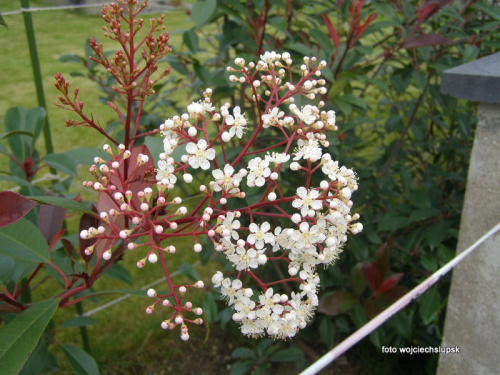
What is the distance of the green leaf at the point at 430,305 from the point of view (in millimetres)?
1899

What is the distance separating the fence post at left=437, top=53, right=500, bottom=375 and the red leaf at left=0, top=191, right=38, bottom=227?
47.9 inches

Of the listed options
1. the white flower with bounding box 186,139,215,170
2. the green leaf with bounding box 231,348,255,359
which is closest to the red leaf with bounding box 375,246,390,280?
the green leaf with bounding box 231,348,255,359

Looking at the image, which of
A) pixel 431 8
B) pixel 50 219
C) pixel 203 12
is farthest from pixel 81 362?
pixel 431 8

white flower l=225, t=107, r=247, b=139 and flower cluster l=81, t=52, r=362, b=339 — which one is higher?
white flower l=225, t=107, r=247, b=139

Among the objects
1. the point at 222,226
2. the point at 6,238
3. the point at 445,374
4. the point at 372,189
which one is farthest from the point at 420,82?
the point at 6,238

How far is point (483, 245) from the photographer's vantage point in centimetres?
157

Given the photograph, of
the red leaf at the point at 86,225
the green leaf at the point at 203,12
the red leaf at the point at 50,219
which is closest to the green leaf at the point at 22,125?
the red leaf at the point at 50,219

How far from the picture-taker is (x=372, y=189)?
7.62ft

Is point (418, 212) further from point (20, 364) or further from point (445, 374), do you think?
point (20, 364)

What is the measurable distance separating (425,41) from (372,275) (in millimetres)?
918

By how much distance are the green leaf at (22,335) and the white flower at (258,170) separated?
0.45 metres

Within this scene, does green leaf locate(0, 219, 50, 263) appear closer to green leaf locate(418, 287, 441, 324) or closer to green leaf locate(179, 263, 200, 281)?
green leaf locate(179, 263, 200, 281)

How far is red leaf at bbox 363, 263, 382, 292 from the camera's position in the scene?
1.99 m

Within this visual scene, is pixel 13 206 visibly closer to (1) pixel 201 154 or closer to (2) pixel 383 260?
(1) pixel 201 154
